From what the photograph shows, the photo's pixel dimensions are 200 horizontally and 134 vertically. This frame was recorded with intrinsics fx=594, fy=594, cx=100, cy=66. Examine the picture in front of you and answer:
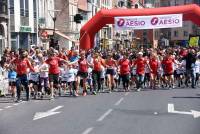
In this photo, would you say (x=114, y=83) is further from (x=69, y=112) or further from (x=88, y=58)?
(x=69, y=112)

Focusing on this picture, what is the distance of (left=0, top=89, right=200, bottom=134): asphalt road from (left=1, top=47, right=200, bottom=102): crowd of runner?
3.48ft

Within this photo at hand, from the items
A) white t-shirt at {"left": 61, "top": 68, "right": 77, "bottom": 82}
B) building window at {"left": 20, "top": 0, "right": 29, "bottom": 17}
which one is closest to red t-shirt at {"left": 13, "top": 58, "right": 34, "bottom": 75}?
white t-shirt at {"left": 61, "top": 68, "right": 77, "bottom": 82}

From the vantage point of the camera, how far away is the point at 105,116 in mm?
15719

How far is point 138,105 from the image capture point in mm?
18750

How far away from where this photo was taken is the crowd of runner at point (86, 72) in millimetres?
22156

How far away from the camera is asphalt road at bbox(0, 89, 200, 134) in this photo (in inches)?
520

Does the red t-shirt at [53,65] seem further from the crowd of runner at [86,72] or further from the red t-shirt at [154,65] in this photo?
the red t-shirt at [154,65]

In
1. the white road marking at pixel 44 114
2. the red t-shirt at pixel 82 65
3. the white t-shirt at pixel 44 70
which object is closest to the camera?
the white road marking at pixel 44 114

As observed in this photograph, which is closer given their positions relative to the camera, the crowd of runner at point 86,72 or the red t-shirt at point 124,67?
the crowd of runner at point 86,72

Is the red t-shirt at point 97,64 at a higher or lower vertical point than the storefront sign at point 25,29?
lower

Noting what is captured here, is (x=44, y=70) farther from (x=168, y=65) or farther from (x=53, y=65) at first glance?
(x=168, y=65)

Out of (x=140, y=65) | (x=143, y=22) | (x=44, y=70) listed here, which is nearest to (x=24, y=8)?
(x=143, y=22)

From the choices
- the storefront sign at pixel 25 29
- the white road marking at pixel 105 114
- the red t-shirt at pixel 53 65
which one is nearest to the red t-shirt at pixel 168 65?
the red t-shirt at pixel 53 65

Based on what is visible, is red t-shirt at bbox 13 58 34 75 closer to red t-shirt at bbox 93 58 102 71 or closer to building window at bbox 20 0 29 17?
red t-shirt at bbox 93 58 102 71
